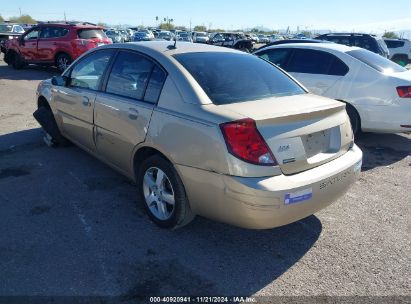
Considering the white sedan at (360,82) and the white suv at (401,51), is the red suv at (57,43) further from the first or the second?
the white suv at (401,51)

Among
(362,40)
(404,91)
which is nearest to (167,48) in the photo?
(404,91)

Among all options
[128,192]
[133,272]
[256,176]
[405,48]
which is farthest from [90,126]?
[405,48]

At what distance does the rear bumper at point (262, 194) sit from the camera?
271cm

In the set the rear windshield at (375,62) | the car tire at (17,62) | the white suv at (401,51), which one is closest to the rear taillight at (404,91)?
the rear windshield at (375,62)

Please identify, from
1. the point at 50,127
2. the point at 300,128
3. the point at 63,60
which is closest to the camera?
the point at 300,128

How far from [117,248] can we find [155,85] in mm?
1495

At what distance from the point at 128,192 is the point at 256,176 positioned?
1976 millimetres

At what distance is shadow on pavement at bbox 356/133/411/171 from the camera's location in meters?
5.49

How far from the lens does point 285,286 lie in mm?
2775

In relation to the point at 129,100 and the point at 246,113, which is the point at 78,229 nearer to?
the point at 129,100

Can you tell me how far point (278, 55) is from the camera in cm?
732

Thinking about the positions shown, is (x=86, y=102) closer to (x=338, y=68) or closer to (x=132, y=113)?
(x=132, y=113)

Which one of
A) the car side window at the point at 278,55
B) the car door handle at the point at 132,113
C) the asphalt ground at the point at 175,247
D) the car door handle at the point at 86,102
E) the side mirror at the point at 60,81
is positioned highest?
the car side window at the point at 278,55

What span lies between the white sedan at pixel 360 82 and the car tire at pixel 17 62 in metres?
12.2
